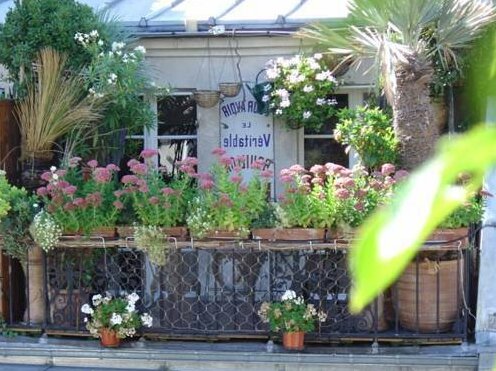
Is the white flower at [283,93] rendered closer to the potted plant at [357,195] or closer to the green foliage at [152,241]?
the potted plant at [357,195]

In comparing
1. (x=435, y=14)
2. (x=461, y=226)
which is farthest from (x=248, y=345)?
(x=435, y=14)

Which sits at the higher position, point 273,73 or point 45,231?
point 273,73

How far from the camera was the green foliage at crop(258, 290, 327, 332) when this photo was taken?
19.1ft

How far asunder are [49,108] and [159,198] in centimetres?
136

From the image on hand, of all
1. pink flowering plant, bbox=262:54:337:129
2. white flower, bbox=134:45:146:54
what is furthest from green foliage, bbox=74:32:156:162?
pink flowering plant, bbox=262:54:337:129

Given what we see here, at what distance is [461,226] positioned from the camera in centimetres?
580

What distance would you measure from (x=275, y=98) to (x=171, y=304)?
2.02m

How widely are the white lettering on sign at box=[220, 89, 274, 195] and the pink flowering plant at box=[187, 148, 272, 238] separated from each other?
1.71 m

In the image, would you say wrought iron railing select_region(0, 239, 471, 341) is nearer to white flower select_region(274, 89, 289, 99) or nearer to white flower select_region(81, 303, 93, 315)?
white flower select_region(81, 303, 93, 315)

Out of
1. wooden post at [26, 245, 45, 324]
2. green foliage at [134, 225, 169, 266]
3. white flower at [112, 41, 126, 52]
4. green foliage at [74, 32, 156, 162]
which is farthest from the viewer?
white flower at [112, 41, 126, 52]

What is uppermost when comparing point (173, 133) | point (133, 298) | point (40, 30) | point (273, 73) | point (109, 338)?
point (40, 30)

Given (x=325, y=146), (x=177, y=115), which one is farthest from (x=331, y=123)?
(x=177, y=115)

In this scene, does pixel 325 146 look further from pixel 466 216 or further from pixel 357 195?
pixel 466 216

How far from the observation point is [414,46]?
624cm
